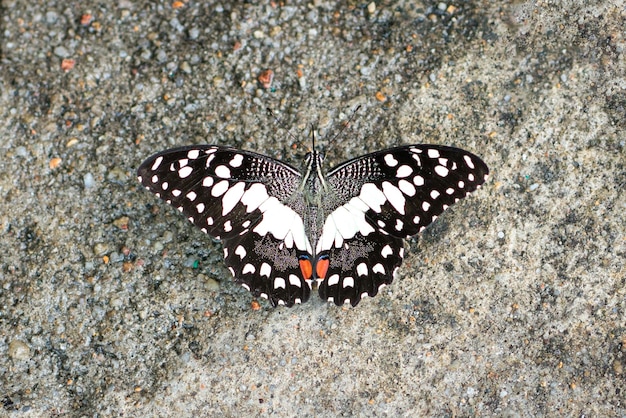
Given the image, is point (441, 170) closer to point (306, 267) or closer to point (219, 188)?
point (306, 267)

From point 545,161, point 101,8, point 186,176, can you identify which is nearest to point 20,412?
point 186,176

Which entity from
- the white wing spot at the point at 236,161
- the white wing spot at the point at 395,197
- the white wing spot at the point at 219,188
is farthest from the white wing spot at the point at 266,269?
the white wing spot at the point at 395,197

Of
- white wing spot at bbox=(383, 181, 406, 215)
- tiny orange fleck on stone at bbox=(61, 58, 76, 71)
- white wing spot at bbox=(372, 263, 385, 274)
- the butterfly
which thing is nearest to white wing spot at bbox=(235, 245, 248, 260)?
the butterfly

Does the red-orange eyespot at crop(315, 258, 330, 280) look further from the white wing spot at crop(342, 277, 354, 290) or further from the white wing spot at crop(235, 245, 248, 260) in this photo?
the white wing spot at crop(235, 245, 248, 260)

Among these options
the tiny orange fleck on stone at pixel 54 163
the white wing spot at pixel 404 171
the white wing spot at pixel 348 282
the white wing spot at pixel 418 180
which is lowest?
the white wing spot at pixel 348 282

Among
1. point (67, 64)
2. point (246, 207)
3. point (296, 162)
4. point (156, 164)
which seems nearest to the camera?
point (156, 164)

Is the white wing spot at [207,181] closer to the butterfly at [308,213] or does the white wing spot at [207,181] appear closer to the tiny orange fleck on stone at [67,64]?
the butterfly at [308,213]

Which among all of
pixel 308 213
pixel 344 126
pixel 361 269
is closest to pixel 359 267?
pixel 361 269
